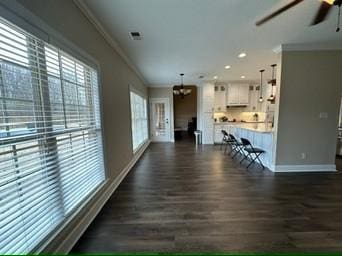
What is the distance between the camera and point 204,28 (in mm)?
2721

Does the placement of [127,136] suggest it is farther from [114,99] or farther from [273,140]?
[273,140]

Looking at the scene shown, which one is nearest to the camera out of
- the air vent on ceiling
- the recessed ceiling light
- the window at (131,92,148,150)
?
the air vent on ceiling

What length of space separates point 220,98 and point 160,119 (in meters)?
2.91

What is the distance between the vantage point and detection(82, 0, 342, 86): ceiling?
7.06 feet

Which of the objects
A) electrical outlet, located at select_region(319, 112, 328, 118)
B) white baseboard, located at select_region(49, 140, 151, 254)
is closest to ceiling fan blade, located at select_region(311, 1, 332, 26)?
electrical outlet, located at select_region(319, 112, 328, 118)

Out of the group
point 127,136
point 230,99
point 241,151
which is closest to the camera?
point 127,136

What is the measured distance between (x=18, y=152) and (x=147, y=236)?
1.47 meters

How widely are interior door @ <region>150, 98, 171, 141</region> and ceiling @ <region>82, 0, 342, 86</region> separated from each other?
3.90 m

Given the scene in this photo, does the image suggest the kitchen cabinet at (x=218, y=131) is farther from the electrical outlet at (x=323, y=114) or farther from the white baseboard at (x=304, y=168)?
the electrical outlet at (x=323, y=114)

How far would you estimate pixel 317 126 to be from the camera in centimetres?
377

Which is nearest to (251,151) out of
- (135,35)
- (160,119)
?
(135,35)

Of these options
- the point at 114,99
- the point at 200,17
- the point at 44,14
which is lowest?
the point at 114,99

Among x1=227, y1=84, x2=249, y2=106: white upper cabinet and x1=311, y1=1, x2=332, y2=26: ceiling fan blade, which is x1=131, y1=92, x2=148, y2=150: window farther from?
x1=311, y1=1, x2=332, y2=26: ceiling fan blade

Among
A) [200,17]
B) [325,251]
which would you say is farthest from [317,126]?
[200,17]
